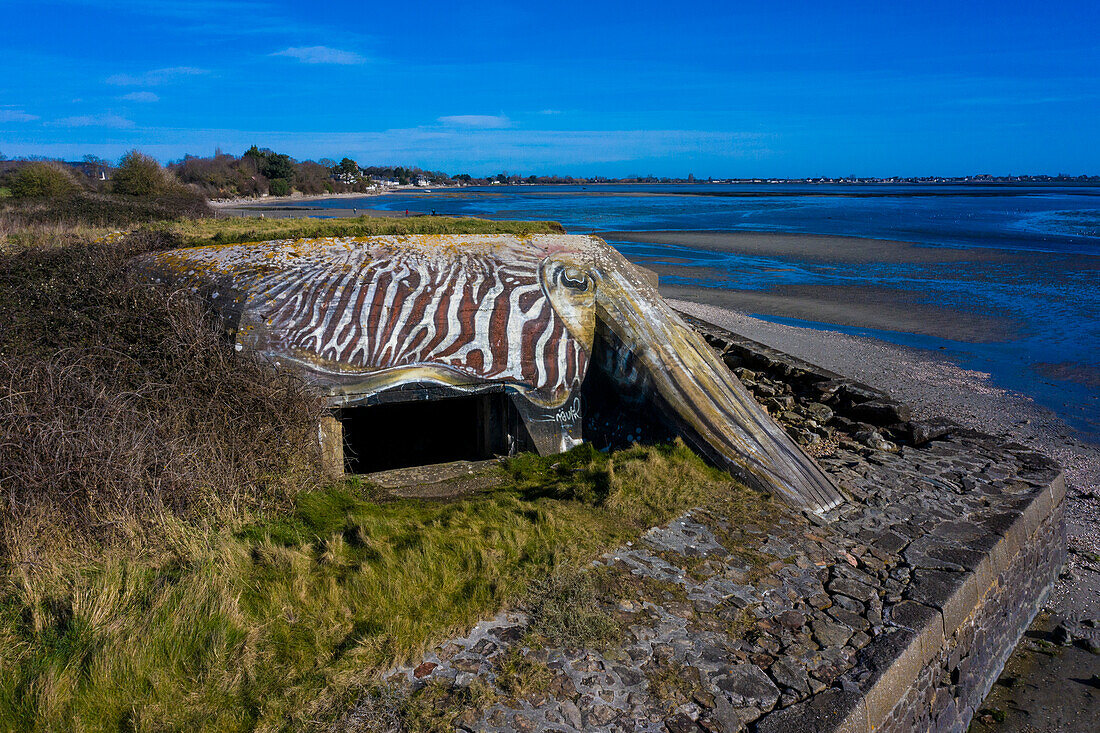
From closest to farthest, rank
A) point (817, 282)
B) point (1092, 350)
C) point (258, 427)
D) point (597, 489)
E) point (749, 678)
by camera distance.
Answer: point (749, 678)
point (258, 427)
point (597, 489)
point (1092, 350)
point (817, 282)

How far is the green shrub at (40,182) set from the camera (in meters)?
21.0

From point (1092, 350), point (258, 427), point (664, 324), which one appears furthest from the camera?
point (1092, 350)

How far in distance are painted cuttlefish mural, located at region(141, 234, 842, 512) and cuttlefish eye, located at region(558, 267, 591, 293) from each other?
0.06 feet

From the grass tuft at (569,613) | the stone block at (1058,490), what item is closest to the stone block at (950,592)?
the stone block at (1058,490)

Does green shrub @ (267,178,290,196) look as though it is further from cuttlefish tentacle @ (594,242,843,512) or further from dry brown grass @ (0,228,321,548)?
cuttlefish tentacle @ (594,242,843,512)

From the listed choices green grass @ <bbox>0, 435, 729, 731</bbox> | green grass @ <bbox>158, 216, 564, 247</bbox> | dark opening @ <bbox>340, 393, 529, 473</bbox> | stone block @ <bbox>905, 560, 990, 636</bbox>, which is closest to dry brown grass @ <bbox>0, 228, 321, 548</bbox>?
green grass @ <bbox>0, 435, 729, 731</bbox>

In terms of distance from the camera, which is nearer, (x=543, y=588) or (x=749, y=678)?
(x=749, y=678)

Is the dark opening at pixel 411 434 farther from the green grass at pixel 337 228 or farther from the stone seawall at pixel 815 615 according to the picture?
the stone seawall at pixel 815 615

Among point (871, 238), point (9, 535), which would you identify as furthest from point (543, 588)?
point (871, 238)

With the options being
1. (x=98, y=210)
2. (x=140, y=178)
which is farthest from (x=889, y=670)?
(x=140, y=178)

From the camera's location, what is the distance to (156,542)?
4.78 metres

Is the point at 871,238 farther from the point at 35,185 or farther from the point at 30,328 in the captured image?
the point at 30,328

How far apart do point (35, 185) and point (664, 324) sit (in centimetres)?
2322

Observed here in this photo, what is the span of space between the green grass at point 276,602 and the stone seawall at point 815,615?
27 centimetres
